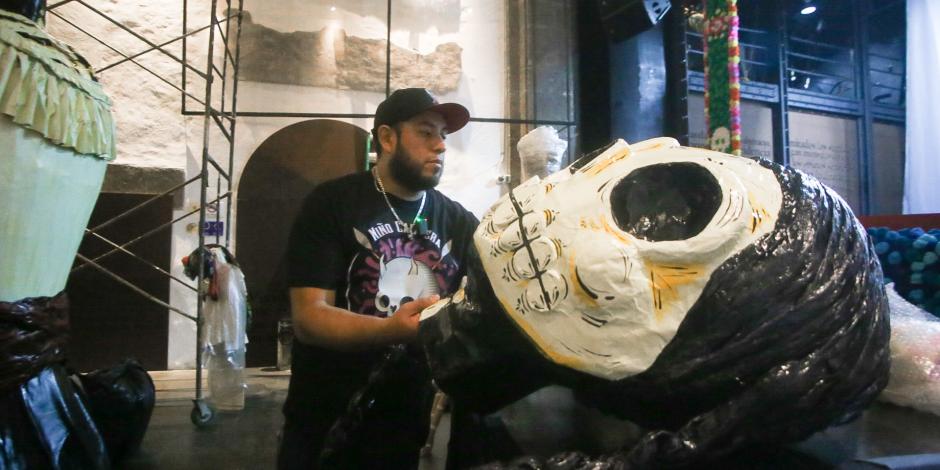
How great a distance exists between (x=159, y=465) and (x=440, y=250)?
102 cm

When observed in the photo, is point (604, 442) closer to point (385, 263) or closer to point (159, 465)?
point (385, 263)

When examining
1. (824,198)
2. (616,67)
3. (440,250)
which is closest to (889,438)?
(824,198)

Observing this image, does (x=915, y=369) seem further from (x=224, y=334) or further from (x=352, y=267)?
(x=224, y=334)

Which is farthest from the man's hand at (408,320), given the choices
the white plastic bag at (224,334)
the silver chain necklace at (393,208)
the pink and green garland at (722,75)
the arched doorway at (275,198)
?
the arched doorway at (275,198)

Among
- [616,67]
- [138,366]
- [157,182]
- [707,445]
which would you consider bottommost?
[138,366]

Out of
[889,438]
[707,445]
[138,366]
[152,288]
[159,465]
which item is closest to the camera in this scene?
[707,445]

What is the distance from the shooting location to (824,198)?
0.48 metres

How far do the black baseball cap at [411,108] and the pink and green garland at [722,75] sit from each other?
1289 millimetres

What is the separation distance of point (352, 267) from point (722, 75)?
1767mm

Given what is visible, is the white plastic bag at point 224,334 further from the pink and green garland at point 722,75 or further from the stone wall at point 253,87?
the pink and green garland at point 722,75

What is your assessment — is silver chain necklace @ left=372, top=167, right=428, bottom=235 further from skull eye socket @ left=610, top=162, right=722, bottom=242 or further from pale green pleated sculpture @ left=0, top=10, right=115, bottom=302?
skull eye socket @ left=610, top=162, right=722, bottom=242

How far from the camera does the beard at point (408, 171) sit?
117 centimetres

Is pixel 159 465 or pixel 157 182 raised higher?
pixel 157 182

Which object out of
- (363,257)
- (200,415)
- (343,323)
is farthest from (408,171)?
(200,415)
